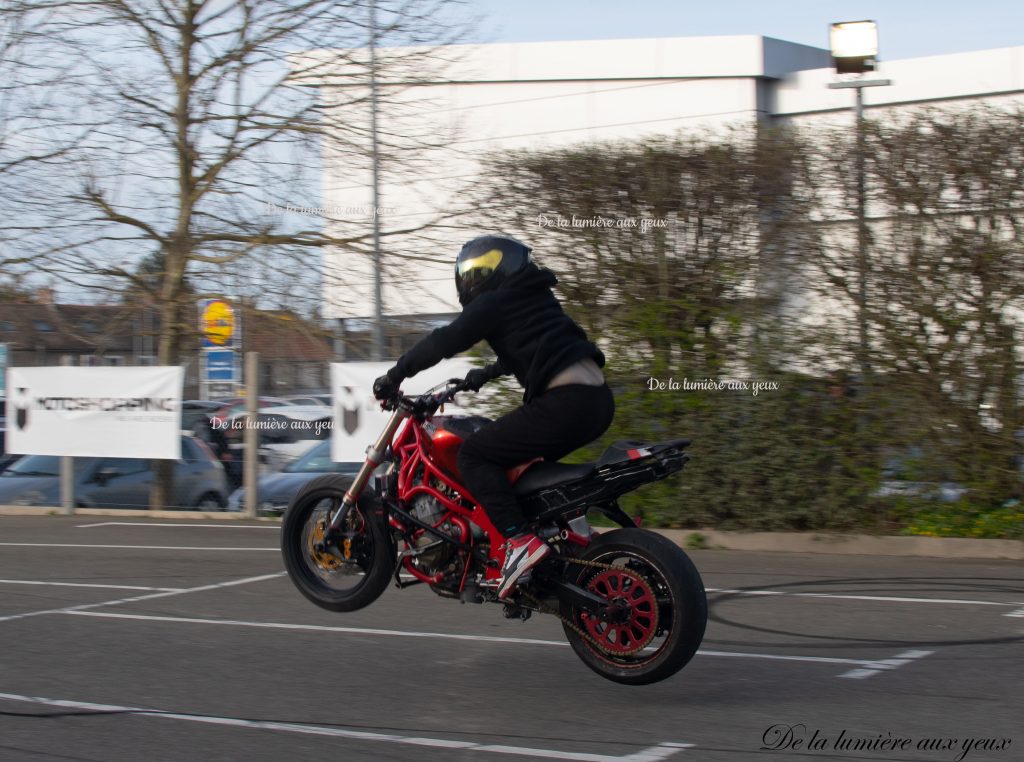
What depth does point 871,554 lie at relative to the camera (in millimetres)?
10633

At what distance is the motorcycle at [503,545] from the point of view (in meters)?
5.48

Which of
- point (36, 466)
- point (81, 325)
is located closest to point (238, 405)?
point (81, 325)

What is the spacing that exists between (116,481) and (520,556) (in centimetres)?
1068

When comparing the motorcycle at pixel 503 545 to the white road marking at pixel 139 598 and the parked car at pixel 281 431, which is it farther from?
the parked car at pixel 281 431

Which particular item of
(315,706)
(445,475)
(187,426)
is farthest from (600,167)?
(315,706)

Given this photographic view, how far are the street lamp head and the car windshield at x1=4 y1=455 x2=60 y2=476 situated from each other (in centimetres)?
1071

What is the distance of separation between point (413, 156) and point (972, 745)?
11.6 meters

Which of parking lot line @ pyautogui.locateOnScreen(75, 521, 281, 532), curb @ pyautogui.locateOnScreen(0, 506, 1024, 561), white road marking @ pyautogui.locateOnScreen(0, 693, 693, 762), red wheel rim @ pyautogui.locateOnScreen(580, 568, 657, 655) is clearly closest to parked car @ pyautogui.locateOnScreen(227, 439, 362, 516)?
parking lot line @ pyautogui.locateOnScreen(75, 521, 281, 532)

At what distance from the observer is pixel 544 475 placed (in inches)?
226

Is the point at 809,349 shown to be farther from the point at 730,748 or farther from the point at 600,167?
the point at 730,748

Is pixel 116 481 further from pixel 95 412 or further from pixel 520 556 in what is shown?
→ pixel 520 556

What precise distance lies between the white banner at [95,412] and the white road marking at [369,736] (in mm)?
8757

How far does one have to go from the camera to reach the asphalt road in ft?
16.1

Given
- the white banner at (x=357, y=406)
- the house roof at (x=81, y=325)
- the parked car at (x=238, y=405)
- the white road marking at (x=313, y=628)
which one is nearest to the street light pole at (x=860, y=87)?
the white banner at (x=357, y=406)
